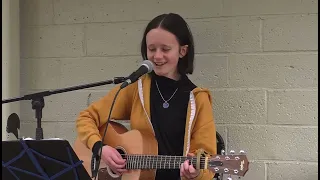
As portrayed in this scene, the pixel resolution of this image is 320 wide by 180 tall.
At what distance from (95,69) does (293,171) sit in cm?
105

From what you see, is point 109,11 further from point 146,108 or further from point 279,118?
point 279,118

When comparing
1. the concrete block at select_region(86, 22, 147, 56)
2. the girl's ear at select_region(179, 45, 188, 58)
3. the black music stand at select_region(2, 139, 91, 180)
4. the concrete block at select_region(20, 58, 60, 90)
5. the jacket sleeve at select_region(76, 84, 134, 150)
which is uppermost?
the concrete block at select_region(86, 22, 147, 56)

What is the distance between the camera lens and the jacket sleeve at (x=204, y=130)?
6.34 ft

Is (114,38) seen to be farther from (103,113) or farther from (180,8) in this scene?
(103,113)

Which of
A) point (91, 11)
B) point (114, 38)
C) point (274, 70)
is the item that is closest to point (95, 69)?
point (114, 38)

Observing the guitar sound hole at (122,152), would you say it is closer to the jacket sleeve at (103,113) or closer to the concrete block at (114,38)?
the jacket sleeve at (103,113)

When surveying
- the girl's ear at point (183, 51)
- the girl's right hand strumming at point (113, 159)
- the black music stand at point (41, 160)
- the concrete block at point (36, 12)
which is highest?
the concrete block at point (36, 12)

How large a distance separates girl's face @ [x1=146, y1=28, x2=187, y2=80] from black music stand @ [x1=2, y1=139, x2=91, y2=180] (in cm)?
61

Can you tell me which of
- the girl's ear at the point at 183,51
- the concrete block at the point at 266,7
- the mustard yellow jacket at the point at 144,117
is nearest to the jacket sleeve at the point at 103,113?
the mustard yellow jacket at the point at 144,117

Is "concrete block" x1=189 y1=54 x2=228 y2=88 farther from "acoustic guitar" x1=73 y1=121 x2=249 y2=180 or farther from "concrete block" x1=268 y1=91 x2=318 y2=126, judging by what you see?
"acoustic guitar" x1=73 y1=121 x2=249 y2=180

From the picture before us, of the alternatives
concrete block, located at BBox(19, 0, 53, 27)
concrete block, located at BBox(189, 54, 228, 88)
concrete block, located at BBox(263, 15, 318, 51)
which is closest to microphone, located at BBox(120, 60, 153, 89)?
concrete block, located at BBox(189, 54, 228, 88)

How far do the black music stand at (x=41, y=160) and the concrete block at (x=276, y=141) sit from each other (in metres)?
0.92

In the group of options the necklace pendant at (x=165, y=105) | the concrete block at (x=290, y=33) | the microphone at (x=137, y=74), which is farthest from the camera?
the concrete block at (x=290, y=33)

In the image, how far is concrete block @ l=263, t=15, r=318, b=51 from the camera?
7.24ft
